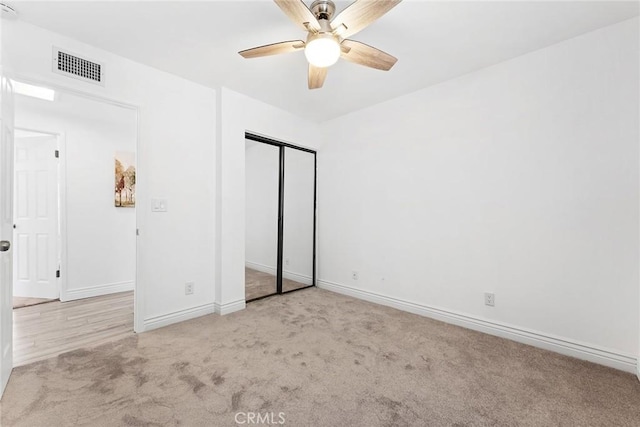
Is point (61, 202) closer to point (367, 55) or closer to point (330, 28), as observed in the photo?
point (330, 28)

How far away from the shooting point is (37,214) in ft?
11.7

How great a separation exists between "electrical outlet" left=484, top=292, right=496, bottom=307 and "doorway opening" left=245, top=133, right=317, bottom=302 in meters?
2.26

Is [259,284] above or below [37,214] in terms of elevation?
below

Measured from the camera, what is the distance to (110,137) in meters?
3.86

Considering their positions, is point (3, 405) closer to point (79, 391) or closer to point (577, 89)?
point (79, 391)

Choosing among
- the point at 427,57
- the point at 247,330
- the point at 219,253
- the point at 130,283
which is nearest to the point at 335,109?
the point at 427,57

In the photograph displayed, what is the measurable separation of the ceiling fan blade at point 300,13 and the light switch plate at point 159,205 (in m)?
2.02

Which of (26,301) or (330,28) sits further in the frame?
(26,301)

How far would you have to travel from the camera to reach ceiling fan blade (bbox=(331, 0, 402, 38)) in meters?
1.49

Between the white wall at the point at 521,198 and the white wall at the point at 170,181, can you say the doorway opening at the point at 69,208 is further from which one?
the white wall at the point at 521,198

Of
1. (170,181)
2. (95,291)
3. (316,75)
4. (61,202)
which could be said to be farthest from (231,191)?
(95,291)

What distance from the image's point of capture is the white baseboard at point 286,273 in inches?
141

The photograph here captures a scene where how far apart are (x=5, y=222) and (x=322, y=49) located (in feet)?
7.64

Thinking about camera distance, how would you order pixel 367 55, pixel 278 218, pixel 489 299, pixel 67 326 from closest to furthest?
1. pixel 367 55
2. pixel 489 299
3. pixel 67 326
4. pixel 278 218
